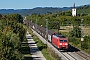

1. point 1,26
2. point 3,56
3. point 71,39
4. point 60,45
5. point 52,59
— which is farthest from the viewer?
point 71,39

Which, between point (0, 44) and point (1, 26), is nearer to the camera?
point (0, 44)

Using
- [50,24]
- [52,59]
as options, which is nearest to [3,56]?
[52,59]

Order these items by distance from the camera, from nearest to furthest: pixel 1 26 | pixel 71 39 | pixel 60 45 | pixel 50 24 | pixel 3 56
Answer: pixel 3 56 → pixel 60 45 → pixel 1 26 → pixel 71 39 → pixel 50 24

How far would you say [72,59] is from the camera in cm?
4997

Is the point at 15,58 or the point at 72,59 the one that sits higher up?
the point at 15,58

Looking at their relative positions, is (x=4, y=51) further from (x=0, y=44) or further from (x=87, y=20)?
(x=87, y=20)

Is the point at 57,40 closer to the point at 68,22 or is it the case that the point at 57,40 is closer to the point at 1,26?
the point at 1,26

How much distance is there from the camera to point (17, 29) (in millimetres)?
68188

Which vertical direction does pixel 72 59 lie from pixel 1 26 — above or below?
below

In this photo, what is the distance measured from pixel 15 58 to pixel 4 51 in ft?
4.47

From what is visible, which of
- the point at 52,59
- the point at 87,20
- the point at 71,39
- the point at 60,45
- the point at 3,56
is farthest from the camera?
the point at 87,20

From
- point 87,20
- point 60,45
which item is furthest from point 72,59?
point 87,20

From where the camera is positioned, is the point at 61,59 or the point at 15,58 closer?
the point at 15,58

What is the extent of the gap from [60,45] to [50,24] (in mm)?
77334
